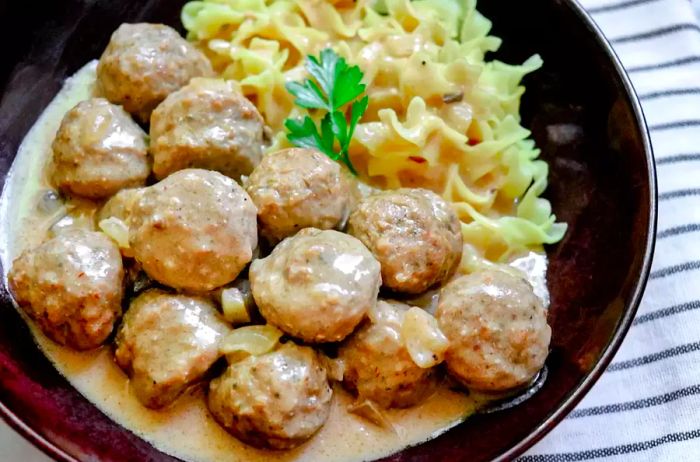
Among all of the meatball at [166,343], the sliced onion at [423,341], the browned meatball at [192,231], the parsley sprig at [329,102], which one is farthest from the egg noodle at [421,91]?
the meatball at [166,343]

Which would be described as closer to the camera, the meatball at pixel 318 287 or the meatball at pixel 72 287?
the meatball at pixel 318 287

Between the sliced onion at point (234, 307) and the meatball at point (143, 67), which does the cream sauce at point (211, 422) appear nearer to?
the sliced onion at point (234, 307)

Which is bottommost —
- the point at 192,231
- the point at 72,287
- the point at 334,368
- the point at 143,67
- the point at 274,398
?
the point at 334,368

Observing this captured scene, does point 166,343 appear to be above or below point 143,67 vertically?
below

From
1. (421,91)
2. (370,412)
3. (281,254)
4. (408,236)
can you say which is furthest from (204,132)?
(370,412)

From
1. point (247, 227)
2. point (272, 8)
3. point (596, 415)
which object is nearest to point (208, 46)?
point (272, 8)

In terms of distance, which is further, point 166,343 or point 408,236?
point 408,236

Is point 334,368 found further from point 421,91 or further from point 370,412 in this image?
point 421,91
